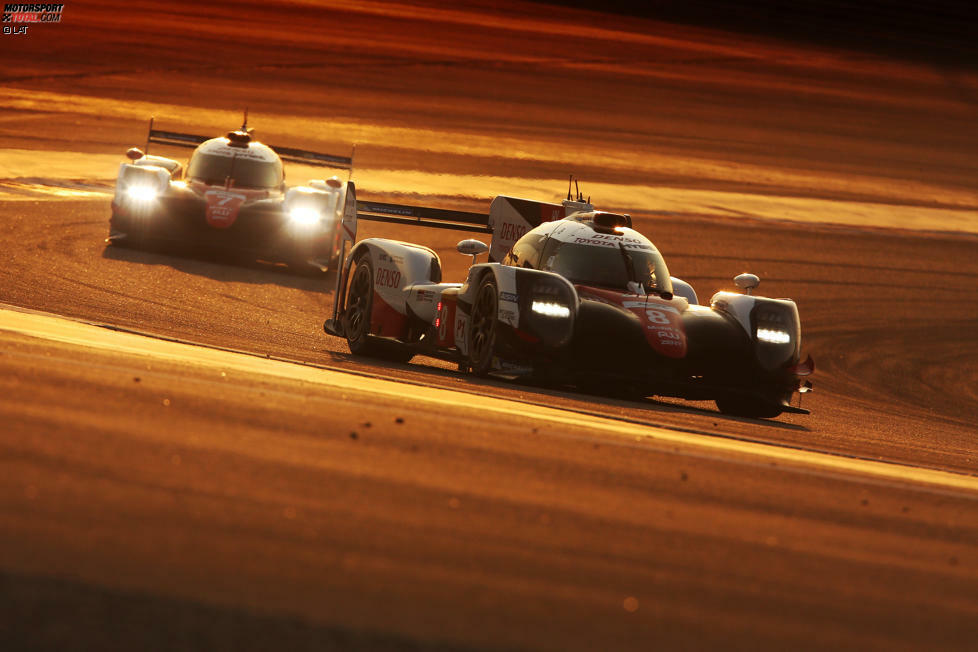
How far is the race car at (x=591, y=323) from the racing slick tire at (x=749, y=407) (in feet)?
0.04

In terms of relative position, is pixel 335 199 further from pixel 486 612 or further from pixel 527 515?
pixel 486 612

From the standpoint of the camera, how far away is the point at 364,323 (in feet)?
43.7

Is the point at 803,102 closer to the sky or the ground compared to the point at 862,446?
closer to the sky

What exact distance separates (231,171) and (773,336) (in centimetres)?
1035

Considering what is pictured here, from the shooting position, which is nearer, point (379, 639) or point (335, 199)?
point (379, 639)

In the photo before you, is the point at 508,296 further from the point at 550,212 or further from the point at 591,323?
the point at 550,212

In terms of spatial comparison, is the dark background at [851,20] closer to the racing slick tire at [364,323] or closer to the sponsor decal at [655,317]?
the racing slick tire at [364,323]

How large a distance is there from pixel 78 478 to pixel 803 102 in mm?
43461

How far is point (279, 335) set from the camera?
13.6 m

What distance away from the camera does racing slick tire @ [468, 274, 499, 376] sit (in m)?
11.0

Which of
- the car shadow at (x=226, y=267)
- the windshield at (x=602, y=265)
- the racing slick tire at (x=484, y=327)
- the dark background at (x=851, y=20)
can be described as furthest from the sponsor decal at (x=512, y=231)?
the dark background at (x=851, y=20)

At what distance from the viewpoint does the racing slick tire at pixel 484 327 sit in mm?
10961

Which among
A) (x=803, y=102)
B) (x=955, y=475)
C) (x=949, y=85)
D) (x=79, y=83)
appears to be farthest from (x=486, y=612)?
(x=949, y=85)

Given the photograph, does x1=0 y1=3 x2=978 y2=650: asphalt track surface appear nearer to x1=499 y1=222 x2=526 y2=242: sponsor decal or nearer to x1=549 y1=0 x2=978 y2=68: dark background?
x1=499 y1=222 x2=526 y2=242: sponsor decal
